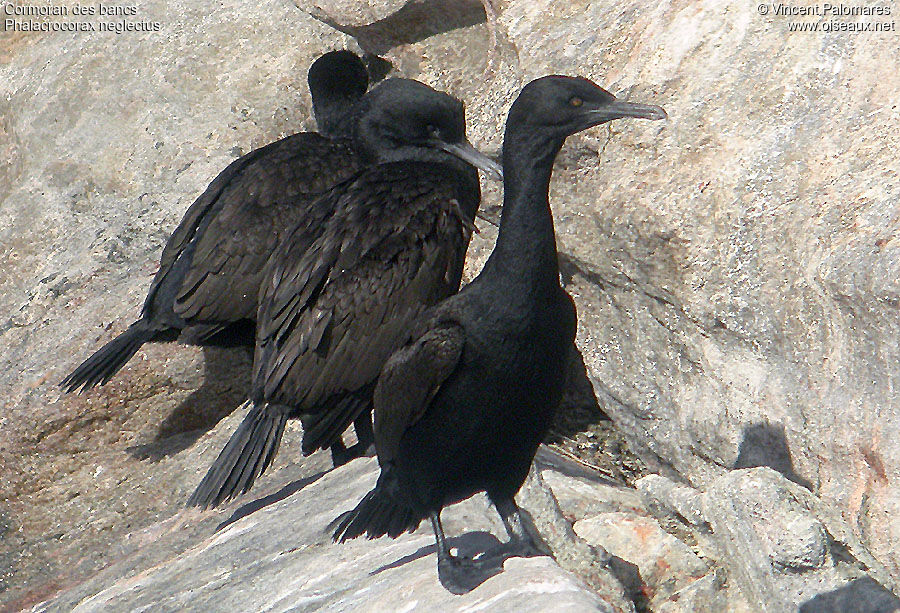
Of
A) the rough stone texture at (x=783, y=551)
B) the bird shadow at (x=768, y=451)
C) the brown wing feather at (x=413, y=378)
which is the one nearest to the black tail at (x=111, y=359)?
the brown wing feather at (x=413, y=378)

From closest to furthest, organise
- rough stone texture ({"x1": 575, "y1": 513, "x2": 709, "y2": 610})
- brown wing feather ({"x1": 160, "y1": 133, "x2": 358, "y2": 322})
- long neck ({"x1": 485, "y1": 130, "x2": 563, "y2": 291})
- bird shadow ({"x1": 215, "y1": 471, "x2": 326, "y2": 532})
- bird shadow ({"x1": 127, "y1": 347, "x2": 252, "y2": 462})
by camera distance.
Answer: long neck ({"x1": 485, "y1": 130, "x2": 563, "y2": 291}) < rough stone texture ({"x1": 575, "y1": 513, "x2": 709, "y2": 610}) < bird shadow ({"x1": 215, "y1": 471, "x2": 326, "y2": 532}) < brown wing feather ({"x1": 160, "y1": 133, "x2": 358, "y2": 322}) < bird shadow ({"x1": 127, "y1": 347, "x2": 252, "y2": 462})

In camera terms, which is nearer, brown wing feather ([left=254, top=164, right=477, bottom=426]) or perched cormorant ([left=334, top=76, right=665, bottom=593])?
perched cormorant ([left=334, top=76, right=665, bottom=593])

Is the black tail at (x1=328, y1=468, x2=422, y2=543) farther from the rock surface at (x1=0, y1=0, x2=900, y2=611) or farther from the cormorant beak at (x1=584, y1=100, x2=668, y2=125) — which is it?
the cormorant beak at (x1=584, y1=100, x2=668, y2=125)

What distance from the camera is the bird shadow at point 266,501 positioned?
5422 mm

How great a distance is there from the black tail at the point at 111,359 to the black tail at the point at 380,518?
93.7 inches

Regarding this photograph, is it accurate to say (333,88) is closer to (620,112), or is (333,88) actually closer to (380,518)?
(620,112)

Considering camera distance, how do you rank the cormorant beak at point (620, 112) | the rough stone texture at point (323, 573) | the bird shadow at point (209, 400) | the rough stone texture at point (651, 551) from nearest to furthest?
the rough stone texture at point (323, 573) < the cormorant beak at point (620, 112) < the rough stone texture at point (651, 551) < the bird shadow at point (209, 400)

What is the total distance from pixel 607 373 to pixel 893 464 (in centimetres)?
171

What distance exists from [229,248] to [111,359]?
85 cm

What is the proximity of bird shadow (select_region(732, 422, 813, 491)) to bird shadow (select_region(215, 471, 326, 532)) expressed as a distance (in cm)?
192

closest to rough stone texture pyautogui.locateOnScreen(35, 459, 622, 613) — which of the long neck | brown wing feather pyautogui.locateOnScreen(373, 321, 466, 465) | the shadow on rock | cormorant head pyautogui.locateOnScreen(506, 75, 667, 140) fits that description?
brown wing feather pyautogui.locateOnScreen(373, 321, 466, 465)

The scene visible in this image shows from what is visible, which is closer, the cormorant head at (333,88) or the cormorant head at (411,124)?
the cormorant head at (411,124)

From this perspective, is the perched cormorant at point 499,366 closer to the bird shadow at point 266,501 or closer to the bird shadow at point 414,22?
the bird shadow at point 266,501

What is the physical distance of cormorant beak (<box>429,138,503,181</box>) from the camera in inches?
226
